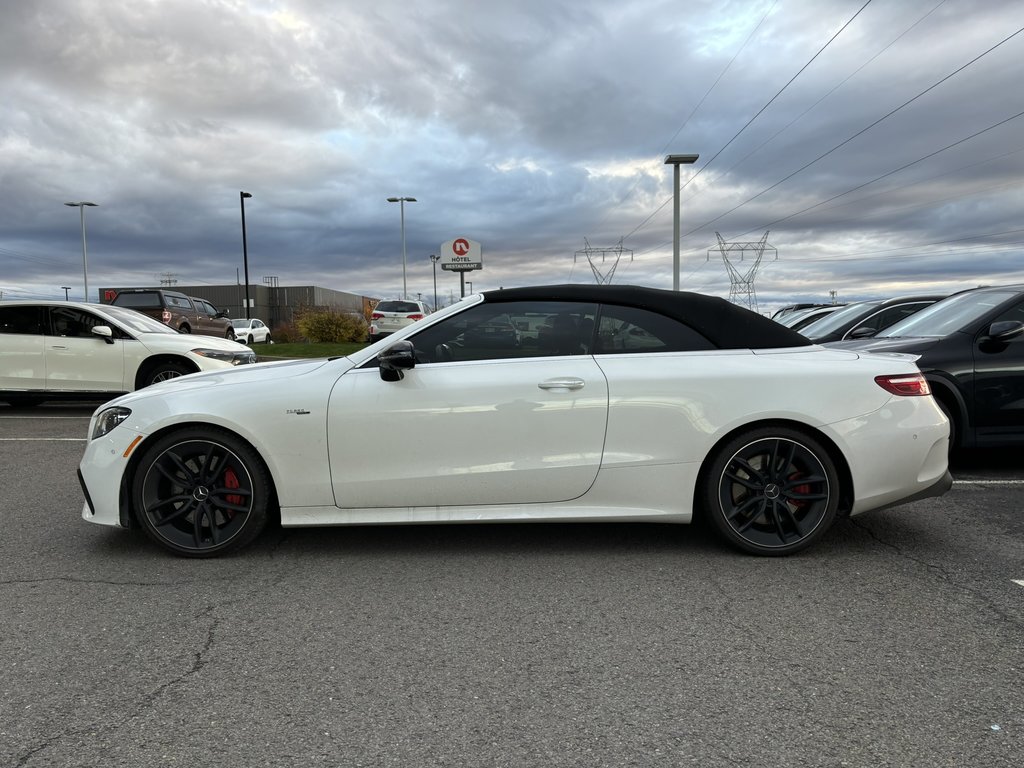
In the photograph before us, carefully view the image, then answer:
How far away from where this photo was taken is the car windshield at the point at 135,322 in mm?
9781

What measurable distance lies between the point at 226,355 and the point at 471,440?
7000mm

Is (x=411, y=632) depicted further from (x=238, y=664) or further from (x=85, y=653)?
(x=85, y=653)

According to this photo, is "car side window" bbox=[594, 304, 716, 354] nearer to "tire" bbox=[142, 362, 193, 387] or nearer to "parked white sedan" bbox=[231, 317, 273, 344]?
"tire" bbox=[142, 362, 193, 387]

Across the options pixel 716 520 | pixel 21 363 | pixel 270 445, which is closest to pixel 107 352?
pixel 21 363

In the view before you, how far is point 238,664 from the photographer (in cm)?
277

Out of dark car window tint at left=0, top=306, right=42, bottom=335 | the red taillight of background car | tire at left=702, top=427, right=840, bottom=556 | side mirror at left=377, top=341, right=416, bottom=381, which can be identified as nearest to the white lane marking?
the red taillight of background car

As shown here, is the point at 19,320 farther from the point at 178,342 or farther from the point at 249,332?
the point at 249,332

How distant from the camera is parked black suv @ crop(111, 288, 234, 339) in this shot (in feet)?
64.7

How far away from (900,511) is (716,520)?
1820 millimetres

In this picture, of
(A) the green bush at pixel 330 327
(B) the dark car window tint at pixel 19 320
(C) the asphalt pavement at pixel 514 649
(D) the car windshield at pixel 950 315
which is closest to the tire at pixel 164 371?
Result: (B) the dark car window tint at pixel 19 320

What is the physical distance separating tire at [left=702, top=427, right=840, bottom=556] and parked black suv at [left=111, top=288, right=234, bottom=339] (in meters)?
18.5

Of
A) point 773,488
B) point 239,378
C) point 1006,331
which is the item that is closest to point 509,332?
point 239,378

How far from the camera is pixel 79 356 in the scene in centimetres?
953

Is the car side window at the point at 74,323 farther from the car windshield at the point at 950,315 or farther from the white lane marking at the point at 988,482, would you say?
the white lane marking at the point at 988,482
